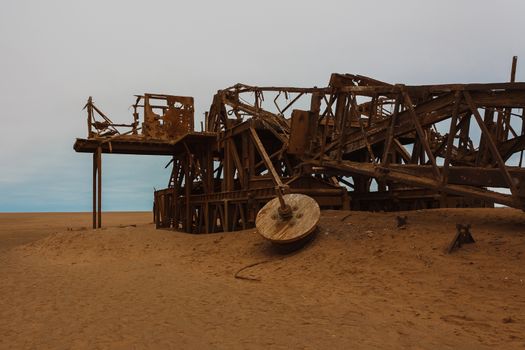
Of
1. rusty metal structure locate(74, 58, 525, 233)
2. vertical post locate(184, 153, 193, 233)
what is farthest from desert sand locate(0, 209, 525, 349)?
vertical post locate(184, 153, 193, 233)

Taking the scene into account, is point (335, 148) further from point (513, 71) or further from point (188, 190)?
point (188, 190)

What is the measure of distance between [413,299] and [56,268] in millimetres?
8994

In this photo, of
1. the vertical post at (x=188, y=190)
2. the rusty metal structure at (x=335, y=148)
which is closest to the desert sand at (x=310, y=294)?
the rusty metal structure at (x=335, y=148)

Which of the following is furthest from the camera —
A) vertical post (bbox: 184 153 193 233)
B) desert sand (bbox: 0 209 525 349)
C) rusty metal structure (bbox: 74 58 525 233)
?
vertical post (bbox: 184 153 193 233)

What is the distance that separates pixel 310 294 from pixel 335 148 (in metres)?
5.84

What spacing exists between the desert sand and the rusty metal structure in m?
1.14

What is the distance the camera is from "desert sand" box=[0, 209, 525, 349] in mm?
5723

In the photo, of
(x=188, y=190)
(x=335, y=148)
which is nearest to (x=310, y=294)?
(x=335, y=148)

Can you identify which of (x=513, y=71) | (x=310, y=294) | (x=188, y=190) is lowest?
(x=310, y=294)

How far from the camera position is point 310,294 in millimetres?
7961

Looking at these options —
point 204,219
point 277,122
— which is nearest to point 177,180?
point 204,219

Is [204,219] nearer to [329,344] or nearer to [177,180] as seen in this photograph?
[177,180]

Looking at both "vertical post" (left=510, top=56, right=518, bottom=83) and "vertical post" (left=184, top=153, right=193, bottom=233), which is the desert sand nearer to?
"vertical post" (left=510, top=56, right=518, bottom=83)

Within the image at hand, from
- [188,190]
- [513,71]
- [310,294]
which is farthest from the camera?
[188,190]
